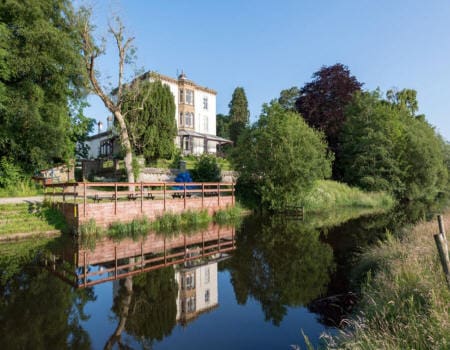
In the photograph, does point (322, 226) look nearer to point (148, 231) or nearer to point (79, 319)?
point (148, 231)

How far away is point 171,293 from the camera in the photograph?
22.0ft

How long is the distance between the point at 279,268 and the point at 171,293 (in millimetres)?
3189

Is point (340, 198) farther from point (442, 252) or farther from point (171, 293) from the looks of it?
point (442, 252)

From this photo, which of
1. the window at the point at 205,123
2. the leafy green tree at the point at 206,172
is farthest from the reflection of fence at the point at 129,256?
the window at the point at 205,123

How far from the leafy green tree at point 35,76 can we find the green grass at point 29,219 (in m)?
3.82

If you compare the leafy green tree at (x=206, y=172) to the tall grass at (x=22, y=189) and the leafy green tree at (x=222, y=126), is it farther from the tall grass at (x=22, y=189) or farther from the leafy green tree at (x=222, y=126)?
the leafy green tree at (x=222, y=126)

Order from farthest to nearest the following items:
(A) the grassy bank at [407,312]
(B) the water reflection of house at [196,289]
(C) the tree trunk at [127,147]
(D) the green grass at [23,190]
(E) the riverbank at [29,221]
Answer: (C) the tree trunk at [127,147], (D) the green grass at [23,190], (E) the riverbank at [29,221], (B) the water reflection of house at [196,289], (A) the grassy bank at [407,312]

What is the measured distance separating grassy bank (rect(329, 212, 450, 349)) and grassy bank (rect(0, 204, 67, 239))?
37.0 ft

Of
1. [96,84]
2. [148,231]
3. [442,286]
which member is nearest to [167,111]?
[96,84]

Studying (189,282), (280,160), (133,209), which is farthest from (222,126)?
(189,282)

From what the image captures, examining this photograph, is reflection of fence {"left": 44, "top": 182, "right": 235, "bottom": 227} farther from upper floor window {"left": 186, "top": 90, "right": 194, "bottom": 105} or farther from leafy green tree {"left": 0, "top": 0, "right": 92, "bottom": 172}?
upper floor window {"left": 186, "top": 90, "right": 194, "bottom": 105}

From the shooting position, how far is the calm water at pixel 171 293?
495 cm

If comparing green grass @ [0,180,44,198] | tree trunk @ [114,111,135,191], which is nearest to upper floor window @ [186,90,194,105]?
tree trunk @ [114,111,135,191]

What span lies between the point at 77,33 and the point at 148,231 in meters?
11.6
